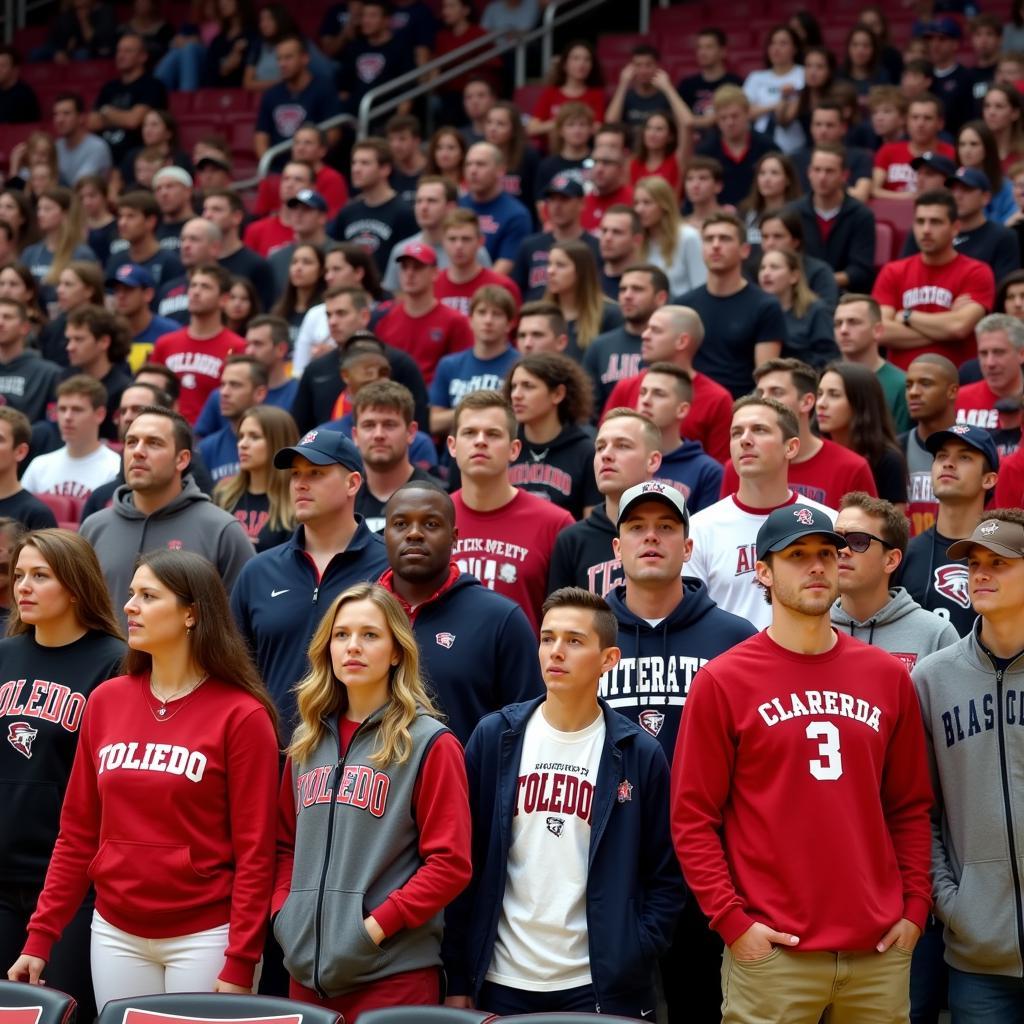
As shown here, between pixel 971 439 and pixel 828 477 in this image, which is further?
pixel 828 477

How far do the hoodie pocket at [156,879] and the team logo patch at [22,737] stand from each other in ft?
1.89

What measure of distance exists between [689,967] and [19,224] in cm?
905

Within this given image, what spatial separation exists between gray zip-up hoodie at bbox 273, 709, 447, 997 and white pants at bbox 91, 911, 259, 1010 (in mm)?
227

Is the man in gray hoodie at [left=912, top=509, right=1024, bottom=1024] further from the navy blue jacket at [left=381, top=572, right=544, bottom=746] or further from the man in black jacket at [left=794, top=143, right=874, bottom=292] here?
the man in black jacket at [left=794, top=143, right=874, bottom=292]

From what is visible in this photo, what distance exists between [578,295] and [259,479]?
2.47 metres

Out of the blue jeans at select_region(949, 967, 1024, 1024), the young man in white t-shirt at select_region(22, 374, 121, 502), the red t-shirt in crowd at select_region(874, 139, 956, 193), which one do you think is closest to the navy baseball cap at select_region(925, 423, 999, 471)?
the blue jeans at select_region(949, 967, 1024, 1024)

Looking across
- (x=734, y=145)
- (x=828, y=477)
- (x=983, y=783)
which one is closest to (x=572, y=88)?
(x=734, y=145)

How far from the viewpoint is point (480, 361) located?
8680 mm

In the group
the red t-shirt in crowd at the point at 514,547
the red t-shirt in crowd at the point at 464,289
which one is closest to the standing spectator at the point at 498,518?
the red t-shirt in crowd at the point at 514,547

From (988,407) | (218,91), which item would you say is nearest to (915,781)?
(988,407)

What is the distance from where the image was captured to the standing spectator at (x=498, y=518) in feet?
19.6

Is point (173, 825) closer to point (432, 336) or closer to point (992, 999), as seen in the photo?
point (992, 999)

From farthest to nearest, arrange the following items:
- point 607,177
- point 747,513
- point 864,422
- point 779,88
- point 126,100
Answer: point 126,100, point 779,88, point 607,177, point 864,422, point 747,513

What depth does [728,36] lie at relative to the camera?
14266 millimetres
